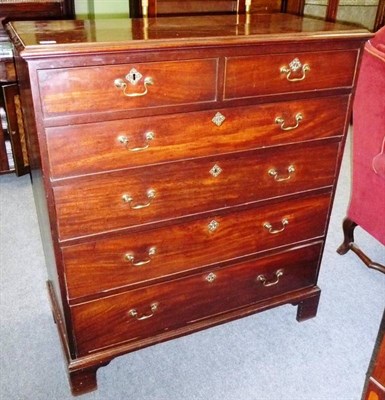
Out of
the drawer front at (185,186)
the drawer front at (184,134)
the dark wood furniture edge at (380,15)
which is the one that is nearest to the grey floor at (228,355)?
the drawer front at (185,186)

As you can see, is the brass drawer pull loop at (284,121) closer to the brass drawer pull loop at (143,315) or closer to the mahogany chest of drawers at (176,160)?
the mahogany chest of drawers at (176,160)

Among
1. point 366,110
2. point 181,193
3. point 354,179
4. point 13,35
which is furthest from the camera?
point 354,179

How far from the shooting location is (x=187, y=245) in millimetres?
1424

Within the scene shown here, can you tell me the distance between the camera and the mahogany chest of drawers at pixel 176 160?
3.66 feet

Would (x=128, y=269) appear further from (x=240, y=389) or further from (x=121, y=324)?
(x=240, y=389)

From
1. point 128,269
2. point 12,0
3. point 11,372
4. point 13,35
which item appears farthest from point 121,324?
point 12,0

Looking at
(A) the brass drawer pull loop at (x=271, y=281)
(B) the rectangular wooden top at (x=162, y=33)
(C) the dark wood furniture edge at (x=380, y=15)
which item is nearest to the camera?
(B) the rectangular wooden top at (x=162, y=33)

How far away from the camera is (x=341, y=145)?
1.51 meters

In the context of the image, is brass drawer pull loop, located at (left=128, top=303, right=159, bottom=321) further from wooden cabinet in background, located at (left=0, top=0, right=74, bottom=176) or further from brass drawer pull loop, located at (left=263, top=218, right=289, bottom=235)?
wooden cabinet in background, located at (left=0, top=0, right=74, bottom=176)

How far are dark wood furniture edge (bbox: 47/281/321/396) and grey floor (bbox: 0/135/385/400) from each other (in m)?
0.06

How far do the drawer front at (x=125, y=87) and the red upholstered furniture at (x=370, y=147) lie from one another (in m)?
0.86

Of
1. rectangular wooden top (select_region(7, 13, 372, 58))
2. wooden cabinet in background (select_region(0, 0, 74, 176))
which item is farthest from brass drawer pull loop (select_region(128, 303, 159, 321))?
wooden cabinet in background (select_region(0, 0, 74, 176))

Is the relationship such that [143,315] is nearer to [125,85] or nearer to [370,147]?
[125,85]

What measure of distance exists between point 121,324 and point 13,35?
2.93 ft
